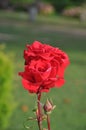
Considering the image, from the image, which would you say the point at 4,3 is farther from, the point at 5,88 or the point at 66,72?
the point at 5,88

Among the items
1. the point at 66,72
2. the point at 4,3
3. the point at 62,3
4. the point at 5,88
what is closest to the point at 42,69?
the point at 5,88

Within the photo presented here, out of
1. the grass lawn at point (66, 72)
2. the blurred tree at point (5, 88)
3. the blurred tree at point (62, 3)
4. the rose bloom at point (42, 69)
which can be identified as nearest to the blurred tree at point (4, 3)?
the blurred tree at point (62, 3)

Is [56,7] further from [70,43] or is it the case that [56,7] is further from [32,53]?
[32,53]

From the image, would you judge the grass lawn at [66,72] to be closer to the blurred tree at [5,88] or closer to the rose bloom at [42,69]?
the blurred tree at [5,88]

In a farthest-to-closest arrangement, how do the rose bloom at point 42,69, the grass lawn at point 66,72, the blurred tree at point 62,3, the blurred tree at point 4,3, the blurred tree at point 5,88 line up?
the blurred tree at point 4,3, the blurred tree at point 62,3, the grass lawn at point 66,72, the blurred tree at point 5,88, the rose bloom at point 42,69

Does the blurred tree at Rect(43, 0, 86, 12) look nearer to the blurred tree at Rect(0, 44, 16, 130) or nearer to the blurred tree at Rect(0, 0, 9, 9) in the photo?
the blurred tree at Rect(0, 0, 9, 9)
